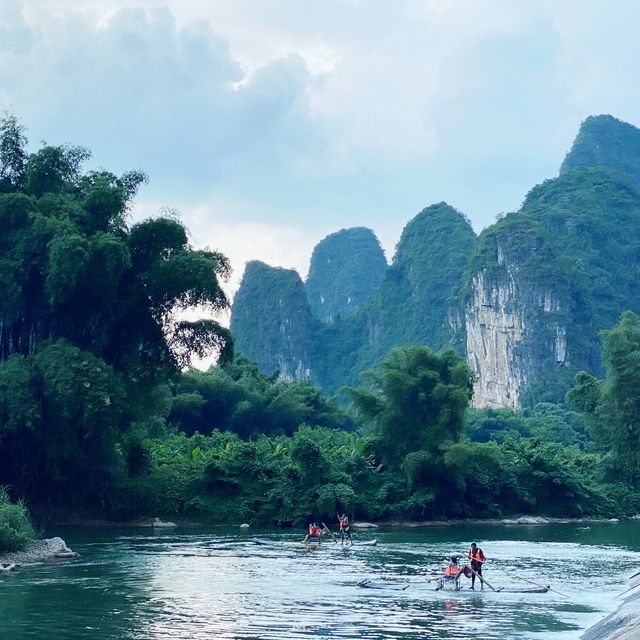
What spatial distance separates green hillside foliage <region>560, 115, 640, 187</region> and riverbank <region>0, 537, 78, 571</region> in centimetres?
11243

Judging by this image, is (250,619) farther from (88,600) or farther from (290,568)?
(290,568)

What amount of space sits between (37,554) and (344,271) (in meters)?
130

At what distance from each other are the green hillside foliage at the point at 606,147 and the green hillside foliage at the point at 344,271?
3110cm

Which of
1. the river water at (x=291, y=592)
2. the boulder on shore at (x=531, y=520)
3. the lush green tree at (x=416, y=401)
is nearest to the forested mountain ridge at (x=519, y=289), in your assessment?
the lush green tree at (x=416, y=401)

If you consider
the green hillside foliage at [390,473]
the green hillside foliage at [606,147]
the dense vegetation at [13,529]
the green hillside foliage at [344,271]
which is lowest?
the dense vegetation at [13,529]

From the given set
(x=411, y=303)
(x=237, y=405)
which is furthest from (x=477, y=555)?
(x=411, y=303)

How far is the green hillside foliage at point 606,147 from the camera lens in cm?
12838

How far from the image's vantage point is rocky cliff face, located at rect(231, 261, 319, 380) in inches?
4299

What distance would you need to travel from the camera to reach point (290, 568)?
834 inches

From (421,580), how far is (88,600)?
20.9 ft

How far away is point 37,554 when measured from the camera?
71.3 feet

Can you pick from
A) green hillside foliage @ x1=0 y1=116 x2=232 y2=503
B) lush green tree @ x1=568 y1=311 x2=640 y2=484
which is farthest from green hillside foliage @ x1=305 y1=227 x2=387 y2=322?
green hillside foliage @ x1=0 y1=116 x2=232 y2=503

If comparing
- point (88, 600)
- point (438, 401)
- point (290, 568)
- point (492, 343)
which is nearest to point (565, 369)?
point (492, 343)

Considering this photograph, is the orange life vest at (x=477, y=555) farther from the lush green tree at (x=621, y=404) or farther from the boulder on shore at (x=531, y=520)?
the lush green tree at (x=621, y=404)
